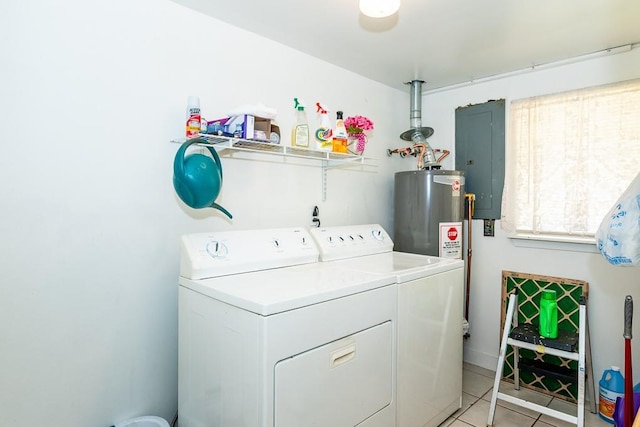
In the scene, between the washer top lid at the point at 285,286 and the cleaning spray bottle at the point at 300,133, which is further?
the cleaning spray bottle at the point at 300,133

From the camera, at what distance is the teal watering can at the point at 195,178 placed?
167cm

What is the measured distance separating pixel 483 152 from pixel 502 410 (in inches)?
71.7

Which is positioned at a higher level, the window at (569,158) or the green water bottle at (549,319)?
the window at (569,158)

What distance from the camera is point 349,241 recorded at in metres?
2.33

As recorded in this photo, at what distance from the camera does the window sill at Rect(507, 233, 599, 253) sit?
2.39 m

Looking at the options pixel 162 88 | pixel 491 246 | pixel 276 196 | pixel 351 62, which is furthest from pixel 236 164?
pixel 491 246

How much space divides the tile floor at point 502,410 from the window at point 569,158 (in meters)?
1.11

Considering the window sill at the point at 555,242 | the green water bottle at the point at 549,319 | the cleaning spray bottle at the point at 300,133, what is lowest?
the green water bottle at the point at 549,319

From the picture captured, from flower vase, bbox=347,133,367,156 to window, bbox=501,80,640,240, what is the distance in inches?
46.1

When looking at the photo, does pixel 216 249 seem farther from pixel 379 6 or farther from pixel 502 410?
pixel 502 410

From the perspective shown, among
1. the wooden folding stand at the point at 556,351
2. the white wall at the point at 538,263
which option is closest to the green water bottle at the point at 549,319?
the wooden folding stand at the point at 556,351

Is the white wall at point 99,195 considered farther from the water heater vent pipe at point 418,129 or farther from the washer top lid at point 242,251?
the water heater vent pipe at point 418,129

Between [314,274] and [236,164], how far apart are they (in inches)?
30.6

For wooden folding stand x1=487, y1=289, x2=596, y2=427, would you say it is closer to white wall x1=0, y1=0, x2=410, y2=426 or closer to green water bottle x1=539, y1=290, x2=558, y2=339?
green water bottle x1=539, y1=290, x2=558, y2=339
